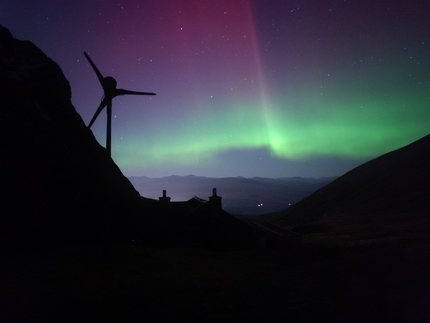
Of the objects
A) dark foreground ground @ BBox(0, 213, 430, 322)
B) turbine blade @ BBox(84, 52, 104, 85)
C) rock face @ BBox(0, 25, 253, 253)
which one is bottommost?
dark foreground ground @ BBox(0, 213, 430, 322)

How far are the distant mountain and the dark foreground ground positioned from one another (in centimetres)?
2145

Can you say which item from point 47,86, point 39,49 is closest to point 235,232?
point 47,86

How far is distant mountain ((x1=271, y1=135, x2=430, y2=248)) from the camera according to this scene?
43.7m

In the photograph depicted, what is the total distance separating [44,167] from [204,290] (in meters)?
28.7

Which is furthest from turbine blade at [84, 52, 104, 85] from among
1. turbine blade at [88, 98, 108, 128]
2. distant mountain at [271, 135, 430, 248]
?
distant mountain at [271, 135, 430, 248]

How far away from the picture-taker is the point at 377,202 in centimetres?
6944

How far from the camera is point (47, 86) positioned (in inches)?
2003

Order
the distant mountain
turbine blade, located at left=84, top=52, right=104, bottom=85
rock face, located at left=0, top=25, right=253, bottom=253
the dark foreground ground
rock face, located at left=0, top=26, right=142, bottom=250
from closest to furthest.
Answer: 1. the dark foreground ground
2. turbine blade, located at left=84, top=52, right=104, bottom=85
3. rock face, located at left=0, top=26, right=142, bottom=250
4. rock face, located at left=0, top=25, right=253, bottom=253
5. the distant mountain

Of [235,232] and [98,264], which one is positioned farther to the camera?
[235,232]

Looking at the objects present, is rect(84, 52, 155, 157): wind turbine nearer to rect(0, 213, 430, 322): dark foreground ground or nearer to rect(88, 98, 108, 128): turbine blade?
rect(88, 98, 108, 128): turbine blade

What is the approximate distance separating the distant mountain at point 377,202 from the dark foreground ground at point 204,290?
21.4m

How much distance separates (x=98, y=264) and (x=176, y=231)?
1378 centimetres

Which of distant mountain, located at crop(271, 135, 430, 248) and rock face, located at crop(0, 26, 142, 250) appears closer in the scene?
rock face, located at crop(0, 26, 142, 250)

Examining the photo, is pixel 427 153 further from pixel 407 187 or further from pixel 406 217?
pixel 406 217
